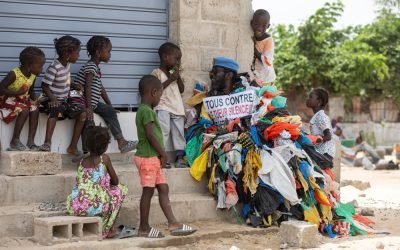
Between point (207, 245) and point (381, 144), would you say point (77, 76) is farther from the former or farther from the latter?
point (381, 144)

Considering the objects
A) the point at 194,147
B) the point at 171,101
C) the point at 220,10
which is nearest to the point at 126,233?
the point at 194,147

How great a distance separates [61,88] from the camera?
662 centimetres

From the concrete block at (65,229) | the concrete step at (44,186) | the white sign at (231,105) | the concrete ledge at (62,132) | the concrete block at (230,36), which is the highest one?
the concrete block at (230,36)


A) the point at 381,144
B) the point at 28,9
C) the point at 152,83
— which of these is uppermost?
the point at 28,9

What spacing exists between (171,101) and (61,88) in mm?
1275

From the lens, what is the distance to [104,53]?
6855 millimetres

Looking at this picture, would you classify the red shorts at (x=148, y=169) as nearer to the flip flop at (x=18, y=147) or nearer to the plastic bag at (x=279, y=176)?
the flip flop at (x=18, y=147)

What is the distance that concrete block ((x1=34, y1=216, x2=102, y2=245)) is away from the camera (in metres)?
5.36

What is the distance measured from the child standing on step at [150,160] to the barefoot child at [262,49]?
7.34 feet

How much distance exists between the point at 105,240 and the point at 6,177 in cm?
110

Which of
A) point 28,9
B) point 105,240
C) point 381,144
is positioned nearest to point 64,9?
point 28,9

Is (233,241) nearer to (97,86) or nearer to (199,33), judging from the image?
(97,86)

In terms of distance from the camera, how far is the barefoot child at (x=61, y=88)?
6.48m

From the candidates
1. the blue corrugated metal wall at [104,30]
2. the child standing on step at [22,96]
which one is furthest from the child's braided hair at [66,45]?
the blue corrugated metal wall at [104,30]
